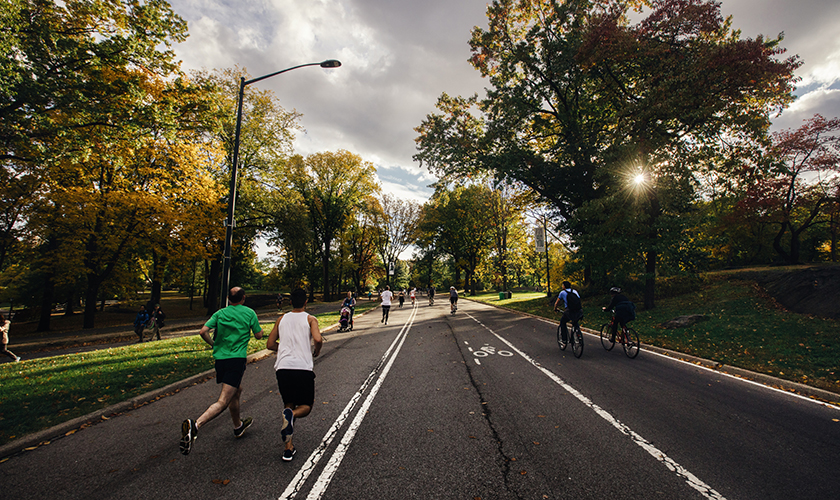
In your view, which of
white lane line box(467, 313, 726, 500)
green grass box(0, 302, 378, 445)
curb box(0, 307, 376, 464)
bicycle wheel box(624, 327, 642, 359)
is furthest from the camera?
bicycle wheel box(624, 327, 642, 359)

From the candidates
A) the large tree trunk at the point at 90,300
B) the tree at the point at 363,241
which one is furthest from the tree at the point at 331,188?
the large tree trunk at the point at 90,300

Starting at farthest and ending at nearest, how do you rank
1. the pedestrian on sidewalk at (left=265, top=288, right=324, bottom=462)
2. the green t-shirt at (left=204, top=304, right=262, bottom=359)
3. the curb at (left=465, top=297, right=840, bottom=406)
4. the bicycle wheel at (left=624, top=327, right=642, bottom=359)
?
1. the bicycle wheel at (left=624, top=327, right=642, bottom=359)
2. the curb at (left=465, top=297, right=840, bottom=406)
3. the green t-shirt at (left=204, top=304, right=262, bottom=359)
4. the pedestrian on sidewalk at (left=265, top=288, right=324, bottom=462)

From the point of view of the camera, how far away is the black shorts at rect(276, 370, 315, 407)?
381cm

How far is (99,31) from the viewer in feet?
30.6

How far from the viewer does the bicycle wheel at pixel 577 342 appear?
8.41 metres

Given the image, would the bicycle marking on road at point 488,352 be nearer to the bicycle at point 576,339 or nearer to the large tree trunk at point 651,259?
the bicycle at point 576,339

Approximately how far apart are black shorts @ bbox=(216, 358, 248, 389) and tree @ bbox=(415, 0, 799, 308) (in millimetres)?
16358

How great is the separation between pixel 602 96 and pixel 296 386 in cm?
2204

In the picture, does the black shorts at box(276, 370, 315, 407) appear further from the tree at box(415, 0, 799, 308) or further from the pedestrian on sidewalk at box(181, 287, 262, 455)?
the tree at box(415, 0, 799, 308)

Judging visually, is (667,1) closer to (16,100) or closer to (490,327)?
(490,327)

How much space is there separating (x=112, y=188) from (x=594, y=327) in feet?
86.2

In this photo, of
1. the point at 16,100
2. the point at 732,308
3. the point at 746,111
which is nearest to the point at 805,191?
the point at 746,111

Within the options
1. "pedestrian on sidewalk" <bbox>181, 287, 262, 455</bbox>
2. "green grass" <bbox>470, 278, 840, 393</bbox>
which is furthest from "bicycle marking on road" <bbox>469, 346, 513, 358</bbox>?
"pedestrian on sidewalk" <bbox>181, 287, 262, 455</bbox>

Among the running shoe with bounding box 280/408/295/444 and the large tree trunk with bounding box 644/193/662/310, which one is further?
the large tree trunk with bounding box 644/193/662/310
